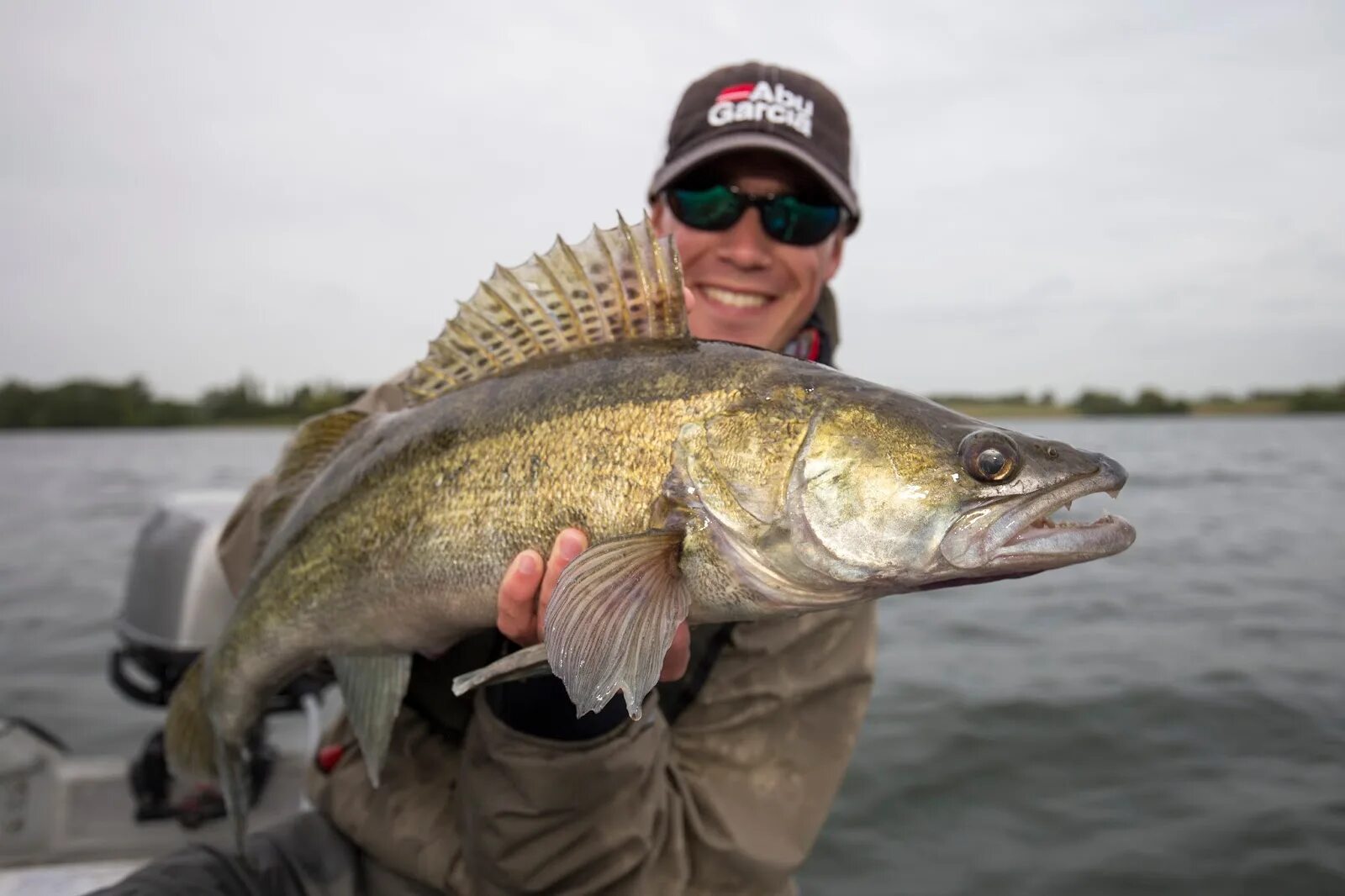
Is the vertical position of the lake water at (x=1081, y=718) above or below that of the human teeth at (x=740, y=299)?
below

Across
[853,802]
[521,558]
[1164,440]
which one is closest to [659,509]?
[521,558]

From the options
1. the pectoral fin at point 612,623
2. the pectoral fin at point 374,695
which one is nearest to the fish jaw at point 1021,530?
the pectoral fin at point 612,623

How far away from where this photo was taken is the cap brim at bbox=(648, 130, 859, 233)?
12.6 feet

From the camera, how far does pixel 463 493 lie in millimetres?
2400

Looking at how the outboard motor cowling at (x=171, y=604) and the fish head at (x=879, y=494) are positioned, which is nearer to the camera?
the fish head at (x=879, y=494)

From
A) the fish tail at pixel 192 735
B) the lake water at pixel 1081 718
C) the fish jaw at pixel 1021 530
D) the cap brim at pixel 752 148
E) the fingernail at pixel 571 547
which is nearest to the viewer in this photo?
the fish jaw at pixel 1021 530

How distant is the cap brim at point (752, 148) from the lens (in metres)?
3.84

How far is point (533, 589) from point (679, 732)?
1256 mm

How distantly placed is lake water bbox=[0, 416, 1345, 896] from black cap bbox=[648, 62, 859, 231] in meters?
1.87

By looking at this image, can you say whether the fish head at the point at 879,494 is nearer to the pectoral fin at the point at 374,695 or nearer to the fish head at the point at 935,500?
the fish head at the point at 935,500

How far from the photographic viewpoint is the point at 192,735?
326cm

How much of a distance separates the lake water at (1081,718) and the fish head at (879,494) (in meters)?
0.77

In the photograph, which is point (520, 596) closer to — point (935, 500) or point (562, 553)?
point (562, 553)

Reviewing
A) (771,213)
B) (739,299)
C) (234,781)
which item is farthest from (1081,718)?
(234,781)
